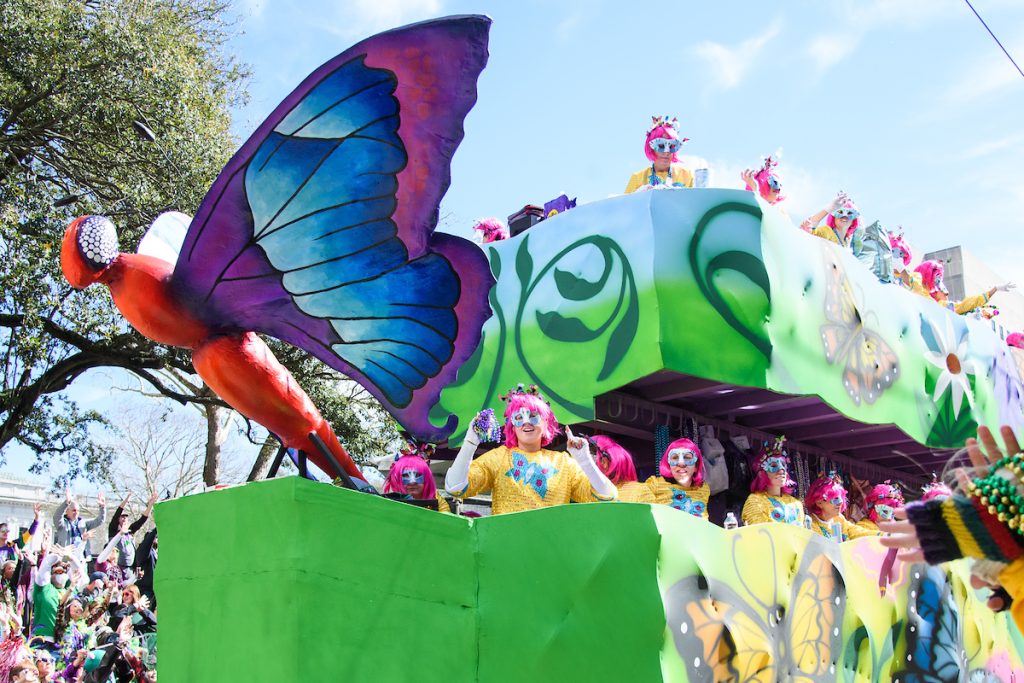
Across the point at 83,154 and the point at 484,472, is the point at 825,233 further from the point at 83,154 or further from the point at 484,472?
the point at 83,154

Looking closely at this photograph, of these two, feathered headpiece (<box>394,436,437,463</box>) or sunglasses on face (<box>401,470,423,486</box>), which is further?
feathered headpiece (<box>394,436,437,463</box>)

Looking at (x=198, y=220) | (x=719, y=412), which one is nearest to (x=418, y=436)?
(x=198, y=220)

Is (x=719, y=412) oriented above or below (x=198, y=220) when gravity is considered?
above

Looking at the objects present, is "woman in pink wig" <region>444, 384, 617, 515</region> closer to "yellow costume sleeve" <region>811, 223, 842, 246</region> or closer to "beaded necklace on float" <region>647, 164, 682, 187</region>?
"beaded necklace on float" <region>647, 164, 682, 187</region>

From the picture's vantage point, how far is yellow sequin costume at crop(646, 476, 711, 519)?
555 cm

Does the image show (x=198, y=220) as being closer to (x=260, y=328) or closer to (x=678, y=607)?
(x=260, y=328)

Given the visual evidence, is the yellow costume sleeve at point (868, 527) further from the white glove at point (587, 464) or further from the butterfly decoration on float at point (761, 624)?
the white glove at point (587, 464)

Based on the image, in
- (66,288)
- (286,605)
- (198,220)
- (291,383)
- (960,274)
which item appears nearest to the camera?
(286,605)

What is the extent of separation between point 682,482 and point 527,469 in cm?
132

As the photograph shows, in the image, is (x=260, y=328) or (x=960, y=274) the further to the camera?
(x=960, y=274)

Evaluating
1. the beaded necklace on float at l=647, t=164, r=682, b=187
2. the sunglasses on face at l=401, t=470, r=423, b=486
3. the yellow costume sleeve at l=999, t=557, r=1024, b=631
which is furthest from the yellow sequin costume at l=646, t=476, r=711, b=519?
the yellow costume sleeve at l=999, t=557, r=1024, b=631

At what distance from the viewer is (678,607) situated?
348 cm

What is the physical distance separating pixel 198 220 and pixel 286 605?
4.69ft

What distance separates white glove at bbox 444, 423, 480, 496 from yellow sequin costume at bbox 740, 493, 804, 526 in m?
2.37
